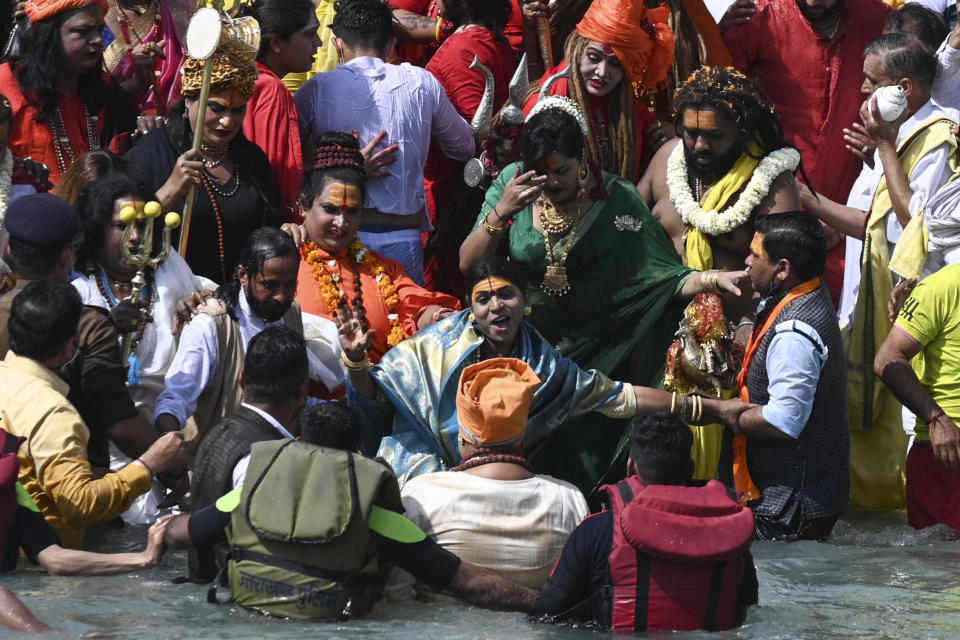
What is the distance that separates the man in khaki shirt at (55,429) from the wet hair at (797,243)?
9.29 feet

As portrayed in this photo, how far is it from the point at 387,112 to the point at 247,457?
121 inches

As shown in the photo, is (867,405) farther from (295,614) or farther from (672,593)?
(295,614)

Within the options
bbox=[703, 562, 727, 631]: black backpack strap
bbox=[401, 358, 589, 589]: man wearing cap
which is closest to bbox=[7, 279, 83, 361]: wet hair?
bbox=[401, 358, 589, 589]: man wearing cap

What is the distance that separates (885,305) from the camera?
8.58m

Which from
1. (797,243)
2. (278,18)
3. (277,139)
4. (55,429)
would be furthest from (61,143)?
(797,243)

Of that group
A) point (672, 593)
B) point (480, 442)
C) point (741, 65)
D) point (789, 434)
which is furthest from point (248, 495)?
point (741, 65)

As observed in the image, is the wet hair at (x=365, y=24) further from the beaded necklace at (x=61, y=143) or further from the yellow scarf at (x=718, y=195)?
the yellow scarf at (x=718, y=195)

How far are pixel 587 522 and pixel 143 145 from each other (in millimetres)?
3400

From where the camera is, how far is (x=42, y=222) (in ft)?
22.7

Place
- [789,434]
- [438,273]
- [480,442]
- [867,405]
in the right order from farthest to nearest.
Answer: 1. [438,273]
2. [867,405]
3. [789,434]
4. [480,442]

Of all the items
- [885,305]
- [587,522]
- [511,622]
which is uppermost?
[885,305]

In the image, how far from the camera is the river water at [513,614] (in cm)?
595

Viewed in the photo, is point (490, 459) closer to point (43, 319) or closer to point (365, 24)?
point (43, 319)

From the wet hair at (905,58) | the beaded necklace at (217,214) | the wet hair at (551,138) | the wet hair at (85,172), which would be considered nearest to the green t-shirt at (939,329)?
the wet hair at (905,58)
